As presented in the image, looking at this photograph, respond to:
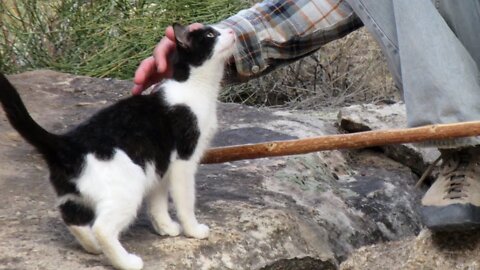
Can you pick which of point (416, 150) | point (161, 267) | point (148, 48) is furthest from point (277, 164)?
point (148, 48)

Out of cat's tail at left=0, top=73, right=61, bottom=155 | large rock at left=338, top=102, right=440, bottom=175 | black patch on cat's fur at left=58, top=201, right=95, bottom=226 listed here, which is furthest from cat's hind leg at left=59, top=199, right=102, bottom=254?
large rock at left=338, top=102, right=440, bottom=175

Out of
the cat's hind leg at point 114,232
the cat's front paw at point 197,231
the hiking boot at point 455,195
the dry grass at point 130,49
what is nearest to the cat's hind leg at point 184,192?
the cat's front paw at point 197,231

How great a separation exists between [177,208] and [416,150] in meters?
1.53

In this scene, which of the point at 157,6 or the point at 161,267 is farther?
the point at 157,6

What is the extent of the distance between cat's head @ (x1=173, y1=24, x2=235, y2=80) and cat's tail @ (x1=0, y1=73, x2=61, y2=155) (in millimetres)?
476

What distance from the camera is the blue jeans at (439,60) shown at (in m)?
2.49

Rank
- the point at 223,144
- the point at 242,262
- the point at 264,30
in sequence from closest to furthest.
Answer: the point at 242,262
the point at 264,30
the point at 223,144

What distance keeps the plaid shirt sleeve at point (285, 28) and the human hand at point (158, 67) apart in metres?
0.37

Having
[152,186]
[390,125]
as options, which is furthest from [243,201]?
[390,125]

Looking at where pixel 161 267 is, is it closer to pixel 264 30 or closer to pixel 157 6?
pixel 264 30

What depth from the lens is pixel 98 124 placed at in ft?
7.82

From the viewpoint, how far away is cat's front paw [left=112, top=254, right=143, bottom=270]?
89.8 inches

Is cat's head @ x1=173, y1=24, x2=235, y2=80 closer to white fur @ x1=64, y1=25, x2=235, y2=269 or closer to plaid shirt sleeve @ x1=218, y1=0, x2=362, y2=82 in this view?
white fur @ x1=64, y1=25, x2=235, y2=269

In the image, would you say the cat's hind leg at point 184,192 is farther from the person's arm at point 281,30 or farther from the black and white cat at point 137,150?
the person's arm at point 281,30
